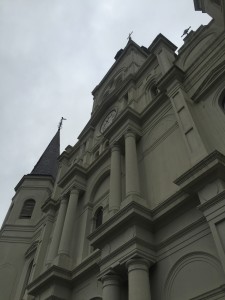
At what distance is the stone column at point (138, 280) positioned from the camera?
8211mm

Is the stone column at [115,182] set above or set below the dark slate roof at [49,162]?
below

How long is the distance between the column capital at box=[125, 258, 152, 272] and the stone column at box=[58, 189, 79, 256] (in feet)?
19.4

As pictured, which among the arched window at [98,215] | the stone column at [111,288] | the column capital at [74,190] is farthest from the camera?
the column capital at [74,190]

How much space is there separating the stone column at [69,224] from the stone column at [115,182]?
3715mm

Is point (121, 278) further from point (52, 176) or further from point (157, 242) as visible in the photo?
point (52, 176)

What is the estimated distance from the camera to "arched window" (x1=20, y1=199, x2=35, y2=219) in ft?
81.8

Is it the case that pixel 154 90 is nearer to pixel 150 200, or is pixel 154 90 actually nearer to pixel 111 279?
pixel 150 200

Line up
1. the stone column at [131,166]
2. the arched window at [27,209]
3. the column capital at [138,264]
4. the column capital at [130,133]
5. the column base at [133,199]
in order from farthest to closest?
the arched window at [27,209]
the column capital at [130,133]
the stone column at [131,166]
the column base at [133,199]
the column capital at [138,264]

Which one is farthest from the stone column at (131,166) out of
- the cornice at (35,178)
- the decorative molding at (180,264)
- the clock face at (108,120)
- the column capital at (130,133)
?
the cornice at (35,178)

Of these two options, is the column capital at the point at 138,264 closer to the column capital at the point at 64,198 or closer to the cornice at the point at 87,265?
the cornice at the point at 87,265

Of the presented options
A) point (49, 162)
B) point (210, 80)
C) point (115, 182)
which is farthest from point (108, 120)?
point (49, 162)

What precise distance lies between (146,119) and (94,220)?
5.58 metres

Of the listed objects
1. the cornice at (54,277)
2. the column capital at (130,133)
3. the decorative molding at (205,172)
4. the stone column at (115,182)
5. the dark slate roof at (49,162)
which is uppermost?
the dark slate roof at (49,162)

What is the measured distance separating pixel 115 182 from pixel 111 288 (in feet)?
15.3
